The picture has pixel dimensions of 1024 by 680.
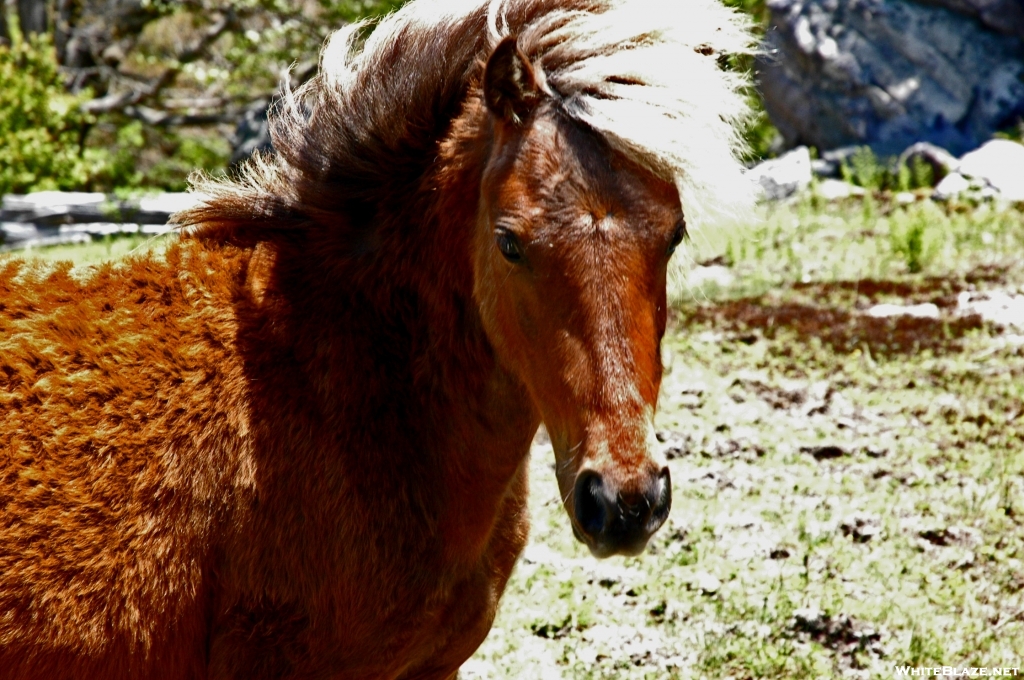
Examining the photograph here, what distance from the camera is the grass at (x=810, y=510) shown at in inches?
159

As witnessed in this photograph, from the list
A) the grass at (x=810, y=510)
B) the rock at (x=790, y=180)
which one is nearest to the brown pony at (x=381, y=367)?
the grass at (x=810, y=510)

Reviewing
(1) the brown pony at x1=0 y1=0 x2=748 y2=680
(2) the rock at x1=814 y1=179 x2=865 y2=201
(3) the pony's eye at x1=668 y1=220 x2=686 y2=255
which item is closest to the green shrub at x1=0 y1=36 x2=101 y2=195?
(2) the rock at x1=814 y1=179 x2=865 y2=201

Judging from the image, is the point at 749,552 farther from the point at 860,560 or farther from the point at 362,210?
the point at 362,210

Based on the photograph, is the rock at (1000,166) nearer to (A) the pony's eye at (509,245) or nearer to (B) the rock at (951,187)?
(B) the rock at (951,187)

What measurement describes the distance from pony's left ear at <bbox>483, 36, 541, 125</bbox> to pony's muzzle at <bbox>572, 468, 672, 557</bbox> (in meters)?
0.98

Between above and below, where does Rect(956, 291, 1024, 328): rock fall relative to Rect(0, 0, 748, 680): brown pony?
below

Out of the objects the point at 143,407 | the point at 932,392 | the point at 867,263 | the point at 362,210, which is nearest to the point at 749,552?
the point at 932,392

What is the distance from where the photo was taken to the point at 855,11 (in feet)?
43.0

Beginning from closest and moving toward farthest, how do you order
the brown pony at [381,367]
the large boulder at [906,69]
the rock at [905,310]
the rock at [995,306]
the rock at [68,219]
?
1. the brown pony at [381,367]
2. the rock at [995,306]
3. the rock at [905,310]
4. the rock at [68,219]
5. the large boulder at [906,69]

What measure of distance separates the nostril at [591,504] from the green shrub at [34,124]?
10.7 meters

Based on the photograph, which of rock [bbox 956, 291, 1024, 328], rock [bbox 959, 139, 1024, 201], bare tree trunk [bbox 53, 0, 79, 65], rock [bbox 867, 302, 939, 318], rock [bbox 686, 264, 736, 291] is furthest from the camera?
bare tree trunk [bbox 53, 0, 79, 65]

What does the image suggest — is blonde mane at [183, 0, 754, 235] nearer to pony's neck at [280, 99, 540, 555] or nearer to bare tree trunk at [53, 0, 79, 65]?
pony's neck at [280, 99, 540, 555]

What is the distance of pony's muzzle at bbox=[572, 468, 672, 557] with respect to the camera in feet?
7.32

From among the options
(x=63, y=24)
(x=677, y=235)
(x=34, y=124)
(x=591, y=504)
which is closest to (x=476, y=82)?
(x=677, y=235)
